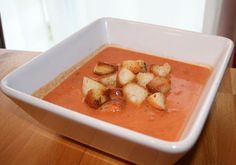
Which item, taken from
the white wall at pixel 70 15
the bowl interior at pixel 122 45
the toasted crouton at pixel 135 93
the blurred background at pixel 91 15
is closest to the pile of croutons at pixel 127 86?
the toasted crouton at pixel 135 93

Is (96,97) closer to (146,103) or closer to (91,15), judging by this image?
(146,103)

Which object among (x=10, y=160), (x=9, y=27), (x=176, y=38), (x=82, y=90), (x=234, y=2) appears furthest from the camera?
(x=9, y=27)

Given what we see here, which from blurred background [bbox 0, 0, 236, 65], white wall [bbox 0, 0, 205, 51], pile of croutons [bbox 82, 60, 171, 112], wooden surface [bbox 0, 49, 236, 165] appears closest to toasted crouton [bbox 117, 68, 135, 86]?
pile of croutons [bbox 82, 60, 171, 112]

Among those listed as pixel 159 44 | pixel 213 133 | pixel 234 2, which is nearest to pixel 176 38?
pixel 159 44

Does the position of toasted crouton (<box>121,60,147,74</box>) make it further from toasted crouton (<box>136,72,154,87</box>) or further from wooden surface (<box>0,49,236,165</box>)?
wooden surface (<box>0,49,236,165</box>)

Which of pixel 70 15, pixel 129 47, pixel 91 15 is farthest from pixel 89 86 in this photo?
pixel 70 15

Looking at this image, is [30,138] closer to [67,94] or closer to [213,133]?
[67,94]

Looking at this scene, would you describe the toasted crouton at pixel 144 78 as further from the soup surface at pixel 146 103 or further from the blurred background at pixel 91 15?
the blurred background at pixel 91 15
